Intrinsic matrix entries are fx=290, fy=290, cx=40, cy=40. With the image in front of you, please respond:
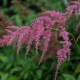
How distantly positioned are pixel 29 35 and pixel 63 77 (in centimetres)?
106

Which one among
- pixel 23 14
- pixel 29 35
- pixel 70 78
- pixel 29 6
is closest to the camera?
pixel 29 35

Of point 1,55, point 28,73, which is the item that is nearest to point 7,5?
point 1,55

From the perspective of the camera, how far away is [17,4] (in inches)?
183

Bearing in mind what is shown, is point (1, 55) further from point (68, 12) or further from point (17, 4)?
point (68, 12)

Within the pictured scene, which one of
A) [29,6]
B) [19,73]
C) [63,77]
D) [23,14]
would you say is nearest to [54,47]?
[63,77]

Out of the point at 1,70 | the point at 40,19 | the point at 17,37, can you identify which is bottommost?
the point at 1,70

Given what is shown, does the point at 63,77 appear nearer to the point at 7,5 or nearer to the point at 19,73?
the point at 19,73

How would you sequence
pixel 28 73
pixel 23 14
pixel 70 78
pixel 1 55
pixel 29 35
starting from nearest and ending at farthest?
1. pixel 29 35
2. pixel 70 78
3. pixel 28 73
4. pixel 1 55
5. pixel 23 14

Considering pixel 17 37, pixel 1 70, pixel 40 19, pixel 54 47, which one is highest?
pixel 40 19

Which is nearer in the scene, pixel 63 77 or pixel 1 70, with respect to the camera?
pixel 63 77

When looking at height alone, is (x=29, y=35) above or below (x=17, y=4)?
above

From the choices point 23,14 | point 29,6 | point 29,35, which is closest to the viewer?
point 29,35

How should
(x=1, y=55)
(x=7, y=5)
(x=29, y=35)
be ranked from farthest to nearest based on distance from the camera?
(x=7, y=5) < (x=1, y=55) < (x=29, y=35)

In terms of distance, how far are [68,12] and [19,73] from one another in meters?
1.29
